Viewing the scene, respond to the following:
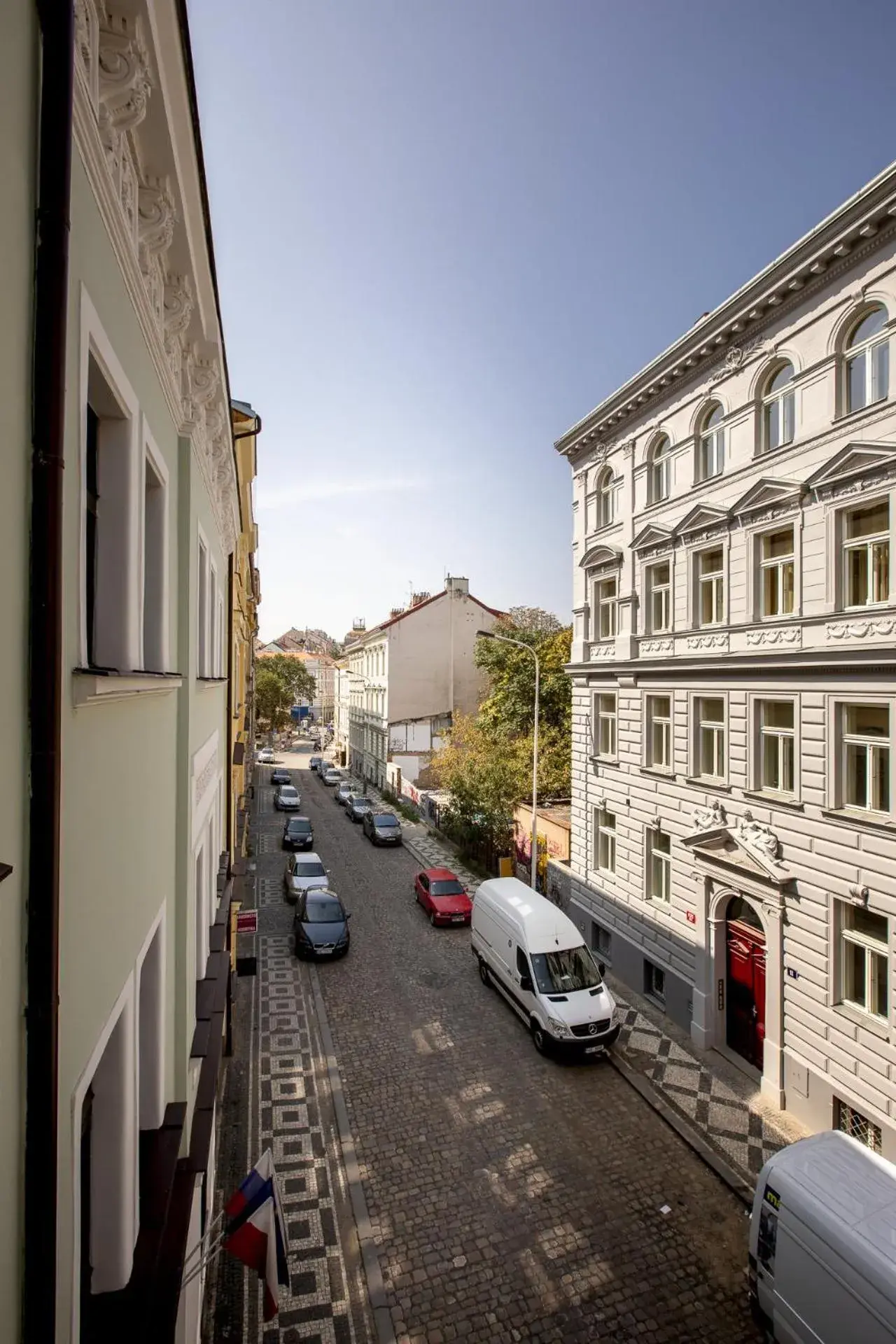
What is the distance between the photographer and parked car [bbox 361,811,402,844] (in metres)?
28.7

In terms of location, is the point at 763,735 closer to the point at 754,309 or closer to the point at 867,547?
the point at 867,547

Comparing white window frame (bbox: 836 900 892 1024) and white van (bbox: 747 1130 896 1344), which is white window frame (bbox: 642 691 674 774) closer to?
white window frame (bbox: 836 900 892 1024)

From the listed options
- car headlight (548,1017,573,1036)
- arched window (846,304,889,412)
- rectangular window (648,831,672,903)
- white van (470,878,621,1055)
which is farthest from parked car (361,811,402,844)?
arched window (846,304,889,412)

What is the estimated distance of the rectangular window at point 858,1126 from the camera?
10.1 meters

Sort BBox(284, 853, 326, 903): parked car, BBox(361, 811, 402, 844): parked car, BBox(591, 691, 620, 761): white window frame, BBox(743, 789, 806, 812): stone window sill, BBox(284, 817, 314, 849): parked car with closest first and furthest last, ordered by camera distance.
A: BBox(743, 789, 806, 812): stone window sill → BBox(591, 691, 620, 761): white window frame → BBox(284, 853, 326, 903): parked car → BBox(284, 817, 314, 849): parked car → BBox(361, 811, 402, 844): parked car

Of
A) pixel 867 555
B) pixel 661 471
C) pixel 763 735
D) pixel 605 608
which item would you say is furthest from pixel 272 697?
pixel 867 555

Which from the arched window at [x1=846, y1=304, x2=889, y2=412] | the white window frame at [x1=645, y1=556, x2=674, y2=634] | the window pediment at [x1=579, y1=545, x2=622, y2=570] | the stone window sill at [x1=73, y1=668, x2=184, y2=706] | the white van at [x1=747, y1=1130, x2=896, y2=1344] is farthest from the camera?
the window pediment at [x1=579, y1=545, x2=622, y2=570]

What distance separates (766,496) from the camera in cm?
1214

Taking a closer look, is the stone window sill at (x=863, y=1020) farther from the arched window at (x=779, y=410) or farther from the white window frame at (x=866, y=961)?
the arched window at (x=779, y=410)

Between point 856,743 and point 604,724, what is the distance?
298 inches

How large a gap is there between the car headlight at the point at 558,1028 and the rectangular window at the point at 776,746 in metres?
5.73

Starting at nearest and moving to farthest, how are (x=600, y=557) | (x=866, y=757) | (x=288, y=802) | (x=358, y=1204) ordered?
(x=358, y=1204), (x=866, y=757), (x=600, y=557), (x=288, y=802)

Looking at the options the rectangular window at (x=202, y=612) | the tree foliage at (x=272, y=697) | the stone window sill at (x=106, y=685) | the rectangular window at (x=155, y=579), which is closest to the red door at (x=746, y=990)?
the rectangular window at (x=202, y=612)

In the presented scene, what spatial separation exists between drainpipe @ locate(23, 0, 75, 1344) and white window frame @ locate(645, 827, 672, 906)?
1438cm
